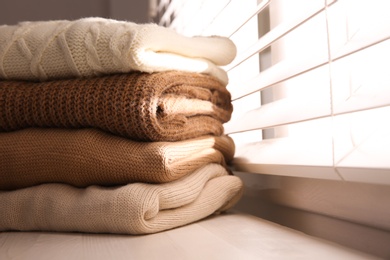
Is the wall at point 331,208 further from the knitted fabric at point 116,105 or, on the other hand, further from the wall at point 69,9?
the wall at point 69,9

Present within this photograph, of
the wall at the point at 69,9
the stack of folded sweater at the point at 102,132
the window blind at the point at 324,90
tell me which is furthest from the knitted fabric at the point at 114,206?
the wall at the point at 69,9

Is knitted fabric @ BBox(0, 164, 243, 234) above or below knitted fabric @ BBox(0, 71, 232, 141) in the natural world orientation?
below

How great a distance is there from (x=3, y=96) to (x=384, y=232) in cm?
52

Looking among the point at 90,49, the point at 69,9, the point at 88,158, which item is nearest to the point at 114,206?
the point at 88,158

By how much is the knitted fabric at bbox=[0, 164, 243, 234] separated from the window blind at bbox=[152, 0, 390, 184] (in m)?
0.11

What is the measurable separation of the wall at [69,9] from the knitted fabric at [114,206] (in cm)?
90

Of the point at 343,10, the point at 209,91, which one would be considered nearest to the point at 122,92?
the point at 209,91

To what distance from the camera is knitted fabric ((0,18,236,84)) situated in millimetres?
595

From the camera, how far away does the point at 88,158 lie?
61 centimetres

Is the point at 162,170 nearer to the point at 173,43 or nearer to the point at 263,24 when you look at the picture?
the point at 173,43

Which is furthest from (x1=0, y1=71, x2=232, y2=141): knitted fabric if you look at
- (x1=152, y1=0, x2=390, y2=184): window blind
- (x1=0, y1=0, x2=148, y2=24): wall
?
(x1=0, y1=0, x2=148, y2=24): wall

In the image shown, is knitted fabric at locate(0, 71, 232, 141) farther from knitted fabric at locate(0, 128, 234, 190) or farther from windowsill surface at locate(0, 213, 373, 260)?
windowsill surface at locate(0, 213, 373, 260)

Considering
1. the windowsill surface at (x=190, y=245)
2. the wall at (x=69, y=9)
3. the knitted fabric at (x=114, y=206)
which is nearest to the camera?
the windowsill surface at (x=190, y=245)

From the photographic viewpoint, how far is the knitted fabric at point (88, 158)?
0.59 m
